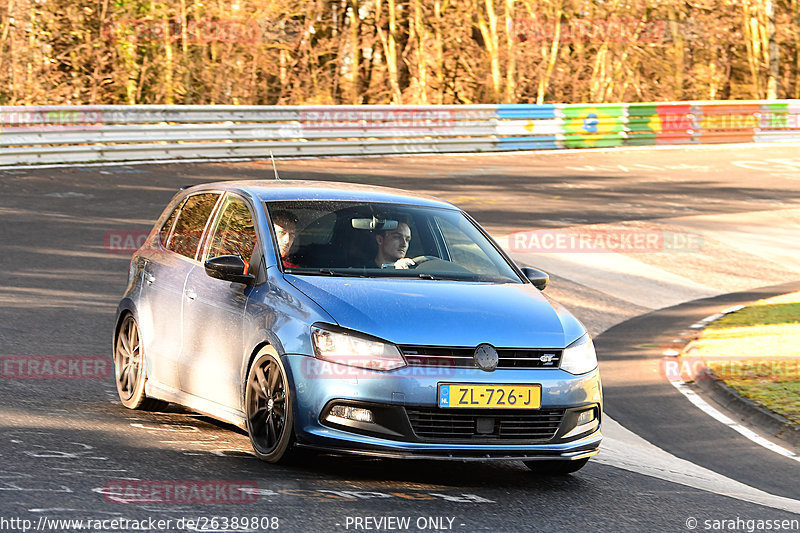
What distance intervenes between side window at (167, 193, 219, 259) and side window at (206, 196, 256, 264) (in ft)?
0.67

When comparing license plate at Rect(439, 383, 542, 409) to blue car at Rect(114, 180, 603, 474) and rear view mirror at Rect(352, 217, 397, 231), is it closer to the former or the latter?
blue car at Rect(114, 180, 603, 474)

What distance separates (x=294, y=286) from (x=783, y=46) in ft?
142

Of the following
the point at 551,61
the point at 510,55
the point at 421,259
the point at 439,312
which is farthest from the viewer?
the point at 551,61

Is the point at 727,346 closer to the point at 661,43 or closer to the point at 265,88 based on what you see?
the point at 265,88

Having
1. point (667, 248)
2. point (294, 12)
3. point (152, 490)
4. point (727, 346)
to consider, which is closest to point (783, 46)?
point (294, 12)

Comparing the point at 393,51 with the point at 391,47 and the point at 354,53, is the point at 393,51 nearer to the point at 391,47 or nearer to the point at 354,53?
the point at 391,47

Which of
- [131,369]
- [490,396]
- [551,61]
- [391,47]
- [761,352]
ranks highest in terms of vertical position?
[391,47]

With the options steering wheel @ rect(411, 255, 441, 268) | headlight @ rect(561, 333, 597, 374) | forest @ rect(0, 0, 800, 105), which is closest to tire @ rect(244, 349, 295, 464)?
steering wheel @ rect(411, 255, 441, 268)

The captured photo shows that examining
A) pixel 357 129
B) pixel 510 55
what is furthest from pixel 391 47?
pixel 357 129

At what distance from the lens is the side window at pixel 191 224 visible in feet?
26.8

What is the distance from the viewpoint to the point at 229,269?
23.5 ft

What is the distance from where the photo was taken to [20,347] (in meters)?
9.91

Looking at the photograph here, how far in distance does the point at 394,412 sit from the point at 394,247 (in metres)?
1.51

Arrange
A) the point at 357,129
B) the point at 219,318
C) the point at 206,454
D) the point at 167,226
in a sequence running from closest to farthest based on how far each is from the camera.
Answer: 1. the point at 206,454
2. the point at 219,318
3. the point at 167,226
4. the point at 357,129
